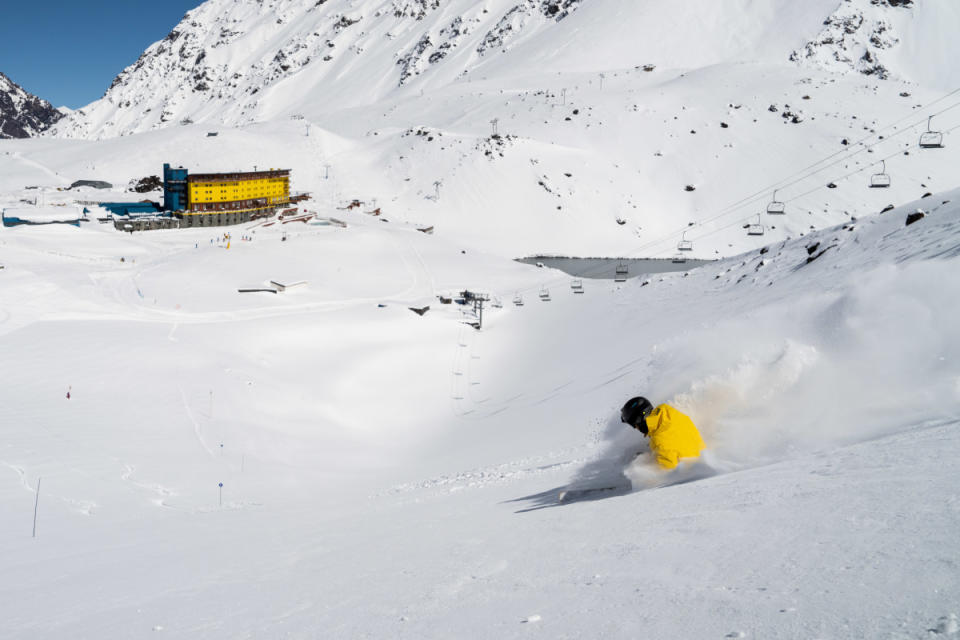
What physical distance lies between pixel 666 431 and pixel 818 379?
270 cm

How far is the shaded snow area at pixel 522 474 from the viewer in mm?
4633

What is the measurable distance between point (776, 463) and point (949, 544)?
344cm

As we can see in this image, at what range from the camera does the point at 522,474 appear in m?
12.5

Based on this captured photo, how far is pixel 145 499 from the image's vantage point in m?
14.8

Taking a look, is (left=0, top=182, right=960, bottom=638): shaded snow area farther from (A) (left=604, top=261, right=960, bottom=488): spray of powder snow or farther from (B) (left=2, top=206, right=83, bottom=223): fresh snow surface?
(B) (left=2, top=206, right=83, bottom=223): fresh snow surface

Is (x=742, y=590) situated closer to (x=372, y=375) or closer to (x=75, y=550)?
(x=75, y=550)

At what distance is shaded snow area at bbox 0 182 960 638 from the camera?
15.2 feet

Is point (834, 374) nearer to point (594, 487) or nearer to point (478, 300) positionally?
point (594, 487)

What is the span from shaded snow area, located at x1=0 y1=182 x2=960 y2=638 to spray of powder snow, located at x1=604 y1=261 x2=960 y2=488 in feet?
0.14

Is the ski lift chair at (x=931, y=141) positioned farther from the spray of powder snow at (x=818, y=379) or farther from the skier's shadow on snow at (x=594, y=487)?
the skier's shadow on snow at (x=594, y=487)

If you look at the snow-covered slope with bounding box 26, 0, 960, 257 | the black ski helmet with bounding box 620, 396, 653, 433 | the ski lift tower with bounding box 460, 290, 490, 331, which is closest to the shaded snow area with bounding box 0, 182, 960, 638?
the black ski helmet with bounding box 620, 396, 653, 433

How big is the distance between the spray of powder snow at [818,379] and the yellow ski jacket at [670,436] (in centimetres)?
22

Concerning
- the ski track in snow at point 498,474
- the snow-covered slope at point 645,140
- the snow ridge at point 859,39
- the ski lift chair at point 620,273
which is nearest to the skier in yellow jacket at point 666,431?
the ski track in snow at point 498,474

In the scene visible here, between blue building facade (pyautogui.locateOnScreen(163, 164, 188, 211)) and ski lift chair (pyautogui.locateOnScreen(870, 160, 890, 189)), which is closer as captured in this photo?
ski lift chair (pyautogui.locateOnScreen(870, 160, 890, 189))
